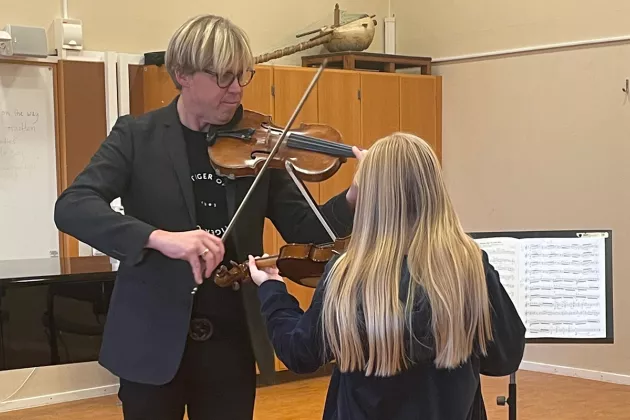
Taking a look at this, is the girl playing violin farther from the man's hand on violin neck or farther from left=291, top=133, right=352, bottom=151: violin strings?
left=291, top=133, right=352, bottom=151: violin strings

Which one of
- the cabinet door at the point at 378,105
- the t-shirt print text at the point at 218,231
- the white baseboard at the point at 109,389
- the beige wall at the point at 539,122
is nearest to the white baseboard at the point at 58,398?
the white baseboard at the point at 109,389

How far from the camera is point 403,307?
1535 millimetres

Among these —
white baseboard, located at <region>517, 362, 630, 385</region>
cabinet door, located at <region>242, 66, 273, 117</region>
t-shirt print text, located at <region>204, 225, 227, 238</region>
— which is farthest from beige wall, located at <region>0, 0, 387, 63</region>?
t-shirt print text, located at <region>204, 225, 227, 238</region>

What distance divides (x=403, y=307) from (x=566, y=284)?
1035mm

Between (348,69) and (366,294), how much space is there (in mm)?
3505

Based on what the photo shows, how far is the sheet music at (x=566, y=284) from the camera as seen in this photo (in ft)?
7.88

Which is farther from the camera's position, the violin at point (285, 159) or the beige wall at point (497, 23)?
the beige wall at point (497, 23)

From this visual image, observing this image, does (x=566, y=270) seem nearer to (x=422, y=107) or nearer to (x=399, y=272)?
(x=399, y=272)

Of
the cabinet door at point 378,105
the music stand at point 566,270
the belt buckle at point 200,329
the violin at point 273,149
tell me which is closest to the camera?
the belt buckle at point 200,329

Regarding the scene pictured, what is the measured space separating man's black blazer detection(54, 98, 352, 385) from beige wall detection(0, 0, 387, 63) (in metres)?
2.62

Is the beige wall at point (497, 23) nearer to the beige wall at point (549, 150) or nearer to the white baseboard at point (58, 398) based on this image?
the beige wall at point (549, 150)

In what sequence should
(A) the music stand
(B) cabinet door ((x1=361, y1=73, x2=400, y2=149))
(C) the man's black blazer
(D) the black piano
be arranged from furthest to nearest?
(B) cabinet door ((x1=361, y1=73, x2=400, y2=149)) < (D) the black piano < (A) the music stand < (C) the man's black blazer

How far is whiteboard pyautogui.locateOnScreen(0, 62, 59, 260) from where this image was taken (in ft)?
13.3

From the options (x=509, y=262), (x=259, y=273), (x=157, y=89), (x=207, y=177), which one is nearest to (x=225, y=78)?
(x=207, y=177)
